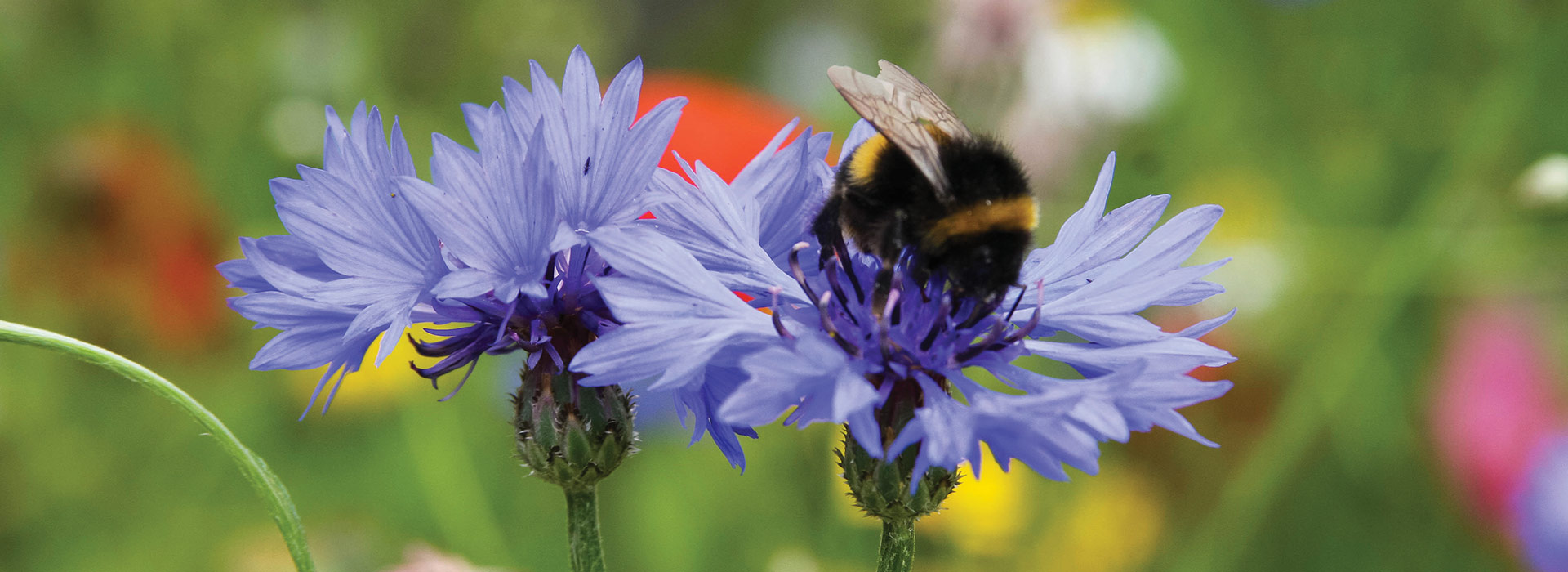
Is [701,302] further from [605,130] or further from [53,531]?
[53,531]

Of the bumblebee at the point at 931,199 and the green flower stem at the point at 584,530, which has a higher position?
the bumblebee at the point at 931,199

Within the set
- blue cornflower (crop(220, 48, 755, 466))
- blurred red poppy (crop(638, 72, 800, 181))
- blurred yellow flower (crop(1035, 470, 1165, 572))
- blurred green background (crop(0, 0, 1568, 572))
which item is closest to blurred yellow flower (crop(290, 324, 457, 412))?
blurred green background (crop(0, 0, 1568, 572))

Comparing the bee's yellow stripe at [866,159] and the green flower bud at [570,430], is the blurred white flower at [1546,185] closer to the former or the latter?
the bee's yellow stripe at [866,159]

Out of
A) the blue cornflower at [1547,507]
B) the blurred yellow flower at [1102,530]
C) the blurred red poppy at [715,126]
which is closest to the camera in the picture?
the blurred red poppy at [715,126]

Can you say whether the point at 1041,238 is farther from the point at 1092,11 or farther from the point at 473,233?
the point at 473,233

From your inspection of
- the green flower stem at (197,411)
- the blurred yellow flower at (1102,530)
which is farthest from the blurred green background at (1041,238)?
the green flower stem at (197,411)

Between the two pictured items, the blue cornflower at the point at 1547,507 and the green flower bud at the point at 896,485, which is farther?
the blue cornflower at the point at 1547,507

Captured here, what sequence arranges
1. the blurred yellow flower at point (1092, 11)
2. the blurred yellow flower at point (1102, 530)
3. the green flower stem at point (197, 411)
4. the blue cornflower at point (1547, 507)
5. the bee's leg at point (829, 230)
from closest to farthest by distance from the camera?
the green flower stem at point (197, 411)
the bee's leg at point (829, 230)
the blue cornflower at point (1547, 507)
the blurred yellow flower at point (1102, 530)
the blurred yellow flower at point (1092, 11)

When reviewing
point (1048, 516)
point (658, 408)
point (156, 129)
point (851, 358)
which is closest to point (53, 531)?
point (156, 129)

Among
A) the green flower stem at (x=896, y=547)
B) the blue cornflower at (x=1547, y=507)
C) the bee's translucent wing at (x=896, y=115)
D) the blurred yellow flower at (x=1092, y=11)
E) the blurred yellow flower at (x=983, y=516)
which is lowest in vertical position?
the blurred yellow flower at (x=983, y=516)
